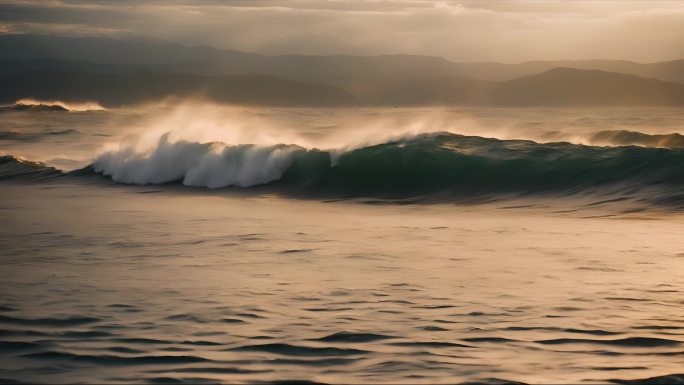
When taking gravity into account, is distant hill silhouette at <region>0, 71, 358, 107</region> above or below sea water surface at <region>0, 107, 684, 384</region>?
above

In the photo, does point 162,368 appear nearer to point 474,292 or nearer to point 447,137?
point 474,292

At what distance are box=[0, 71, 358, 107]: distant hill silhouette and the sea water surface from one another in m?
109

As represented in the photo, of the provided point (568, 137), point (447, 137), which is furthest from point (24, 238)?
point (568, 137)

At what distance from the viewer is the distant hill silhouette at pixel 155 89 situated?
131500mm

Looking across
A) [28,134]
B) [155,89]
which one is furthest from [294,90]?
[28,134]

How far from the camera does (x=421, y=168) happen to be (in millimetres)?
20906

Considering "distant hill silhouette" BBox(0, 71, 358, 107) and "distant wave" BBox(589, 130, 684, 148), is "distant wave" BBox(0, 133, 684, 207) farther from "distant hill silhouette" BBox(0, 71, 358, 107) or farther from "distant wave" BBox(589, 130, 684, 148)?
"distant hill silhouette" BBox(0, 71, 358, 107)

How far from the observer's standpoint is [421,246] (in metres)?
10.9

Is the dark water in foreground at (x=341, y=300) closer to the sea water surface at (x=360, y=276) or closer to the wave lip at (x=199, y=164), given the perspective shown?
the sea water surface at (x=360, y=276)

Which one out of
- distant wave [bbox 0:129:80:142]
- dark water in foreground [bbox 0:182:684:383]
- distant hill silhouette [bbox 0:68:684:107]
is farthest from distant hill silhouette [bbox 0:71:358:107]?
dark water in foreground [bbox 0:182:684:383]

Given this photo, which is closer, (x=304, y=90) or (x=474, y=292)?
(x=474, y=292)

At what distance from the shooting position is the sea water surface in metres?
6.03

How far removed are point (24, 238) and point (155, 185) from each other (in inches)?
360

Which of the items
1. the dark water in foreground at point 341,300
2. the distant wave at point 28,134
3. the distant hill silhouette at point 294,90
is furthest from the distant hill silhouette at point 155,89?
the dark water in foreground at point 341,300
